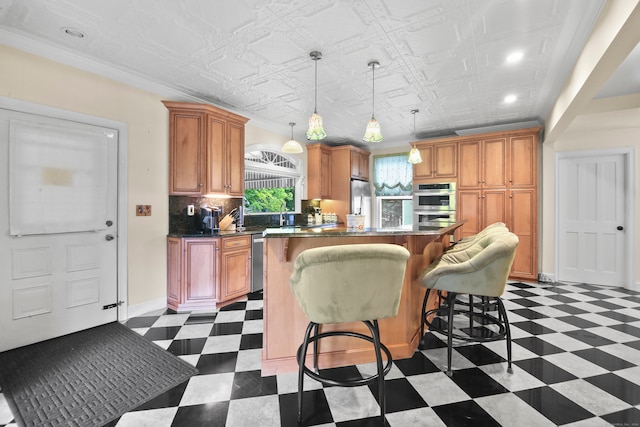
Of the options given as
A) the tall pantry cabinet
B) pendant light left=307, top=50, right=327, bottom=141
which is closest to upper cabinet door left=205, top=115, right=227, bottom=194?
pendant light left=307, top=50, right=327, bottom=141

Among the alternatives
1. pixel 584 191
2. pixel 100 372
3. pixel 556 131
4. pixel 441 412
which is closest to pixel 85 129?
pixel 100 372

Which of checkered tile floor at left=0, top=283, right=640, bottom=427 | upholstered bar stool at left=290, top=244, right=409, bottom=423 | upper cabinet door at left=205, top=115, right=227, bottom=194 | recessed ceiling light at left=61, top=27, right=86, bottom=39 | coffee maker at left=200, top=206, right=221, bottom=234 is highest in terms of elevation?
recessed ceiling light at left=61, top=27, right=86, bottom=39

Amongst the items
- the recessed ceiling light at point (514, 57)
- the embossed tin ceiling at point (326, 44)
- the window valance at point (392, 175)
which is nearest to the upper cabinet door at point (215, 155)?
the embossed tin ceiling at point (326, 44)

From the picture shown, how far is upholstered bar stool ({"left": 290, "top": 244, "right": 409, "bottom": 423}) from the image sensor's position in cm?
159

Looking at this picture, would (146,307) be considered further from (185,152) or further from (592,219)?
(592,219)

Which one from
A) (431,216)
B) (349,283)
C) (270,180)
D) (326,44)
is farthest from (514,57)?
(270,180)

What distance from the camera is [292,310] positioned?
7.16ft

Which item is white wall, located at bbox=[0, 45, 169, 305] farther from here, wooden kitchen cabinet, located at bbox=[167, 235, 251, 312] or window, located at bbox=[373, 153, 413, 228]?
window, located at bbox=[373, 153, 413, 228]

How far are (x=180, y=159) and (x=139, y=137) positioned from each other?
49 centimetres

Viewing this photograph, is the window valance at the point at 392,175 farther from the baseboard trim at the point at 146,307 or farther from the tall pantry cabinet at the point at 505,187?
the baseboard trim at the point at 146,307

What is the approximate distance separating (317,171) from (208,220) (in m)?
2.80

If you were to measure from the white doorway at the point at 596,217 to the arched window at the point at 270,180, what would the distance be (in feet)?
14.9

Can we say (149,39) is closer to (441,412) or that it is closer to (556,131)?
(441,412)

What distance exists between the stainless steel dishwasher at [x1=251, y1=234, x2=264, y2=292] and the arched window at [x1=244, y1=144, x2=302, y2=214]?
3.18 feet
